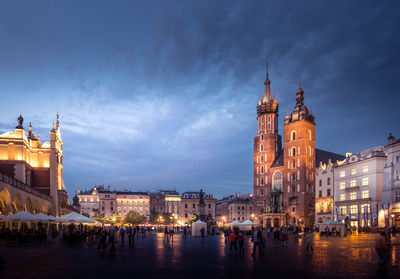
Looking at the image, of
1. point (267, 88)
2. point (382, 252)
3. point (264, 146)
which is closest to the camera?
point (382, 252)

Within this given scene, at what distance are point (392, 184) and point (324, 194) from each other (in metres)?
23.6

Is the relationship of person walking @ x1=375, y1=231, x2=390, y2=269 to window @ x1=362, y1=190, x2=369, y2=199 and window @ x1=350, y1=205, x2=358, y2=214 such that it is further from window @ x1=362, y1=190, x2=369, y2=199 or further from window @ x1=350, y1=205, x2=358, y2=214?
window @ x1=350, y1=205, x2=358, y2=214

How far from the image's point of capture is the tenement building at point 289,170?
3831 inches

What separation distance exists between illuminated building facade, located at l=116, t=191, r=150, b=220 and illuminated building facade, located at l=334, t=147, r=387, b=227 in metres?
89.1

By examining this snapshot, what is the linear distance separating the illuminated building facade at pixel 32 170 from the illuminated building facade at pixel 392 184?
48.5m

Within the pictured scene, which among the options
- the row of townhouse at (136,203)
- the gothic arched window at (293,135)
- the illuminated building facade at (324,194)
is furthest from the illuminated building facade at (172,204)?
the illuminated building facade at (324,194)

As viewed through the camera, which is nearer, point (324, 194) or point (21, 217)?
point (21, 217)

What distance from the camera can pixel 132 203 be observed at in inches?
6048

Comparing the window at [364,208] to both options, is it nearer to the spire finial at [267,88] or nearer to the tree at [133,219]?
the spire finial at [267,88]

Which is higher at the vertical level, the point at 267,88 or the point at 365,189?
the point at 267,88

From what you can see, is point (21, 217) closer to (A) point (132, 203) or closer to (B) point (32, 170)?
(B) point (32, 170)

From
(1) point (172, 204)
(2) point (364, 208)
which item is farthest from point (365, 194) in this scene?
(1) point (172, 204)

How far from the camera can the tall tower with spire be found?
111 metres

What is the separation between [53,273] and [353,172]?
222 ft
